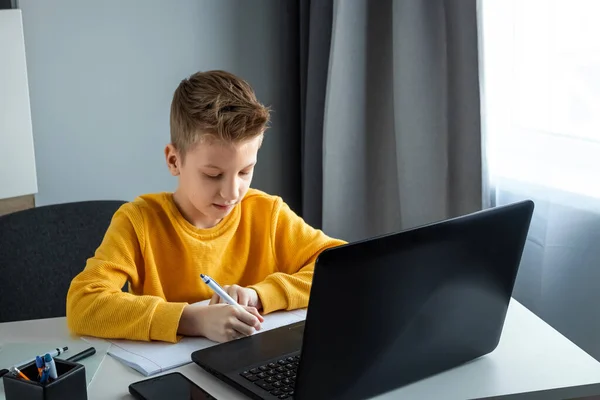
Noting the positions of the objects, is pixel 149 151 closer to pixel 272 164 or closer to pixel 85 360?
pixel 272 164

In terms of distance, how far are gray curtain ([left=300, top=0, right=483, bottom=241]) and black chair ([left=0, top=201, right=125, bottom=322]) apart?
0.76 meters

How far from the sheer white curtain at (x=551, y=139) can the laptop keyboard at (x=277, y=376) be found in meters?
0.82

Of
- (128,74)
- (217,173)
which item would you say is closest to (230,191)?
(217,173)

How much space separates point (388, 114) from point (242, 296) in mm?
1026

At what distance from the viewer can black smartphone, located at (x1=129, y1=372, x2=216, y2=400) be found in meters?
1.11

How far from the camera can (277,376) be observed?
1134mm

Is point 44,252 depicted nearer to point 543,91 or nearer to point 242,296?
point 242,296

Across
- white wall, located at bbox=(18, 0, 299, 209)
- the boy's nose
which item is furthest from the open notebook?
white wall, located at bbox=(18, 0, 299, 209)

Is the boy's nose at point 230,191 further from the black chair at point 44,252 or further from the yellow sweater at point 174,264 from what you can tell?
the black chair at point 44,252

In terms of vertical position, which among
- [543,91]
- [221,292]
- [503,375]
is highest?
[543,91]

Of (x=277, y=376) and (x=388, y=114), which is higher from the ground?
(x=388, y=114)

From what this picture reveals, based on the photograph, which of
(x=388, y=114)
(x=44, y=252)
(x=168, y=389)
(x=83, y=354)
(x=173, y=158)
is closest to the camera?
(x=168, y=389)

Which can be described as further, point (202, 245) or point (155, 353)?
point (202, 245)

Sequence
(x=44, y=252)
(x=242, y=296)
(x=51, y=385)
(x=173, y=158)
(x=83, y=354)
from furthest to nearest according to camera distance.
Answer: (x=44, y=252)
(x=173, y=158)
(x=242, y=296)
(x=83, y=354)
(x=51, y=385)
